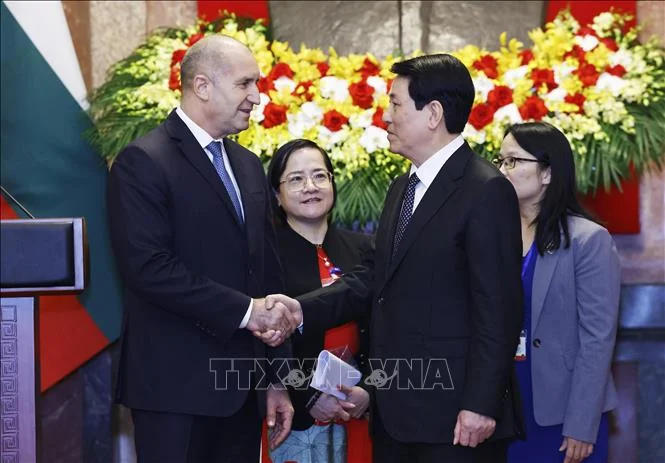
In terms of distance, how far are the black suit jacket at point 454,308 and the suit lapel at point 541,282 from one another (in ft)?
1.62

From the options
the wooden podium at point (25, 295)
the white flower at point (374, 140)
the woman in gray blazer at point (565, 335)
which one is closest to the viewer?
the wooden podium at point (25, 295)

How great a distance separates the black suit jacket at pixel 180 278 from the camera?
98.5 inches

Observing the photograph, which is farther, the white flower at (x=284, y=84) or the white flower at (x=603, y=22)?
the white flower at (x=603, y=22)

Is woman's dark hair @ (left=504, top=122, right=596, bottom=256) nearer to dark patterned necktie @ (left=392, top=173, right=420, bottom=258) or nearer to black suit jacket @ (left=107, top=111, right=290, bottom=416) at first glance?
dark patterned necktie @ (left=392, top=173, right=420, bottom=258)

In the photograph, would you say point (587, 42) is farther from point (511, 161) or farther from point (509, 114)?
point (511, 161)

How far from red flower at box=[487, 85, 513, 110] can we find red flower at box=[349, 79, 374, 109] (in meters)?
0.40

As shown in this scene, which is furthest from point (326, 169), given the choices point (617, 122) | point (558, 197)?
point (617, 122)

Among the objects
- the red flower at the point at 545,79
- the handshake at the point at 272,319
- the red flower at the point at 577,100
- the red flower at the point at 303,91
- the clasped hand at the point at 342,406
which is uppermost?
the red flower at the point at 545,79

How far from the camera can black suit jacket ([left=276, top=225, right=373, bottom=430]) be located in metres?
3.03

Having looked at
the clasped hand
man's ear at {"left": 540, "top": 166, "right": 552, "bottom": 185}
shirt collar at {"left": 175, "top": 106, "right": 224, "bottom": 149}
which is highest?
shirt collar at {"left": 175, "top": 106, "right": 224, "bottom": 149}

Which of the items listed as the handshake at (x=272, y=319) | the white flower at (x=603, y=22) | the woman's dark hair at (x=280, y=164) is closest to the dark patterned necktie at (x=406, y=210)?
the handshake at (x=272, y=319)

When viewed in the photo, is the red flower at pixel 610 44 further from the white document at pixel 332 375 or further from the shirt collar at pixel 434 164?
the white document at pixel 332 375

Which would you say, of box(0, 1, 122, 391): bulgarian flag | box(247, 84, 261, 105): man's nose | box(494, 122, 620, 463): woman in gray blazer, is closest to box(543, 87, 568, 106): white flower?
box(494, 122, 620, 463): woman in gray blazer

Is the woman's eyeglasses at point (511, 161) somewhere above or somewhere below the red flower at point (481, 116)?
below
